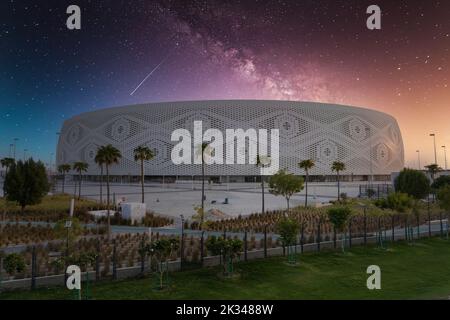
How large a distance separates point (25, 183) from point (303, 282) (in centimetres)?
3202

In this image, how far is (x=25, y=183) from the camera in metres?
35.5

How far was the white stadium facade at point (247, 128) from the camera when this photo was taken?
341ft

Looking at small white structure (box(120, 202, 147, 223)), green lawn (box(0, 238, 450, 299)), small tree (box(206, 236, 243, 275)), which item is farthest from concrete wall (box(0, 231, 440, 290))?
small white structure (box(120, 202, 147, 223))

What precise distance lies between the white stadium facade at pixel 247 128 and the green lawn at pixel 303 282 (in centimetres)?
8361

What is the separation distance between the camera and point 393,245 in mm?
21531

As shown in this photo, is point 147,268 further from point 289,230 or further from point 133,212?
point 133,212

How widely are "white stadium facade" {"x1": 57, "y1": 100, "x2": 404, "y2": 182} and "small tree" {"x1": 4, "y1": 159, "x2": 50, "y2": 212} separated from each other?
2614 inches

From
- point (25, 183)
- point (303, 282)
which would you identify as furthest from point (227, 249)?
point (25, 183)

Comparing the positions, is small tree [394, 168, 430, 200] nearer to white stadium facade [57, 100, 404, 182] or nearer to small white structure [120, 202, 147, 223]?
small white structure [120, 202, 147, 223]

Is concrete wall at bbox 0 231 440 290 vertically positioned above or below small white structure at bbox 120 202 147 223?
below

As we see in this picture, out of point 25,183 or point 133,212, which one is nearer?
point 133,212

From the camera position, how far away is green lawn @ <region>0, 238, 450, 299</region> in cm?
1230
